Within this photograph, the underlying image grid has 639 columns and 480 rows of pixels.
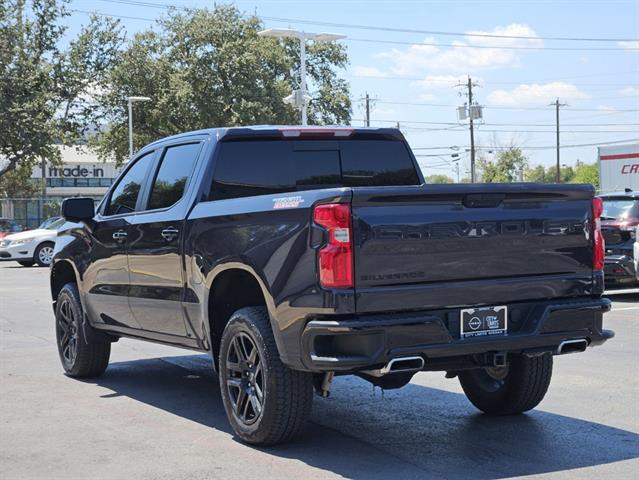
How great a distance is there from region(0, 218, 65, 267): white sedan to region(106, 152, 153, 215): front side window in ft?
65.9

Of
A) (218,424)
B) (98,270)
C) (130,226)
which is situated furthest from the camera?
(98,270)

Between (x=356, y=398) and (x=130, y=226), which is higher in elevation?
(x=130, y=226)

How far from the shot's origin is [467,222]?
5.52m

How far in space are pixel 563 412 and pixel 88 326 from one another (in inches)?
159

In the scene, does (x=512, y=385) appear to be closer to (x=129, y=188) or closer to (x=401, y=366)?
(x=401, y=366)

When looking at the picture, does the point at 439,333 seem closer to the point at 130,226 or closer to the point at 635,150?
the point at 130,226

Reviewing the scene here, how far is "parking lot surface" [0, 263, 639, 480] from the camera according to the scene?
5.49m

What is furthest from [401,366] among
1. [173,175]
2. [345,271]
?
[173,175]

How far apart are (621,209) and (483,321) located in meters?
10.7

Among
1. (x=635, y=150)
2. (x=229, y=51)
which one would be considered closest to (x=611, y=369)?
(x=635, y=150)

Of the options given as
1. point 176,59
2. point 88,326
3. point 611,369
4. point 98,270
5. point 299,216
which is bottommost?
point 611,369

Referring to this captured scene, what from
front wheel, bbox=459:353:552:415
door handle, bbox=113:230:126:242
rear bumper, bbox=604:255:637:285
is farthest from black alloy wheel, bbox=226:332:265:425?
rear bumper, bbox=604:255:637:285

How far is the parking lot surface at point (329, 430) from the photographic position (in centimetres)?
549

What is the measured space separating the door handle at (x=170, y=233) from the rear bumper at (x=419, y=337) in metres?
1.81
